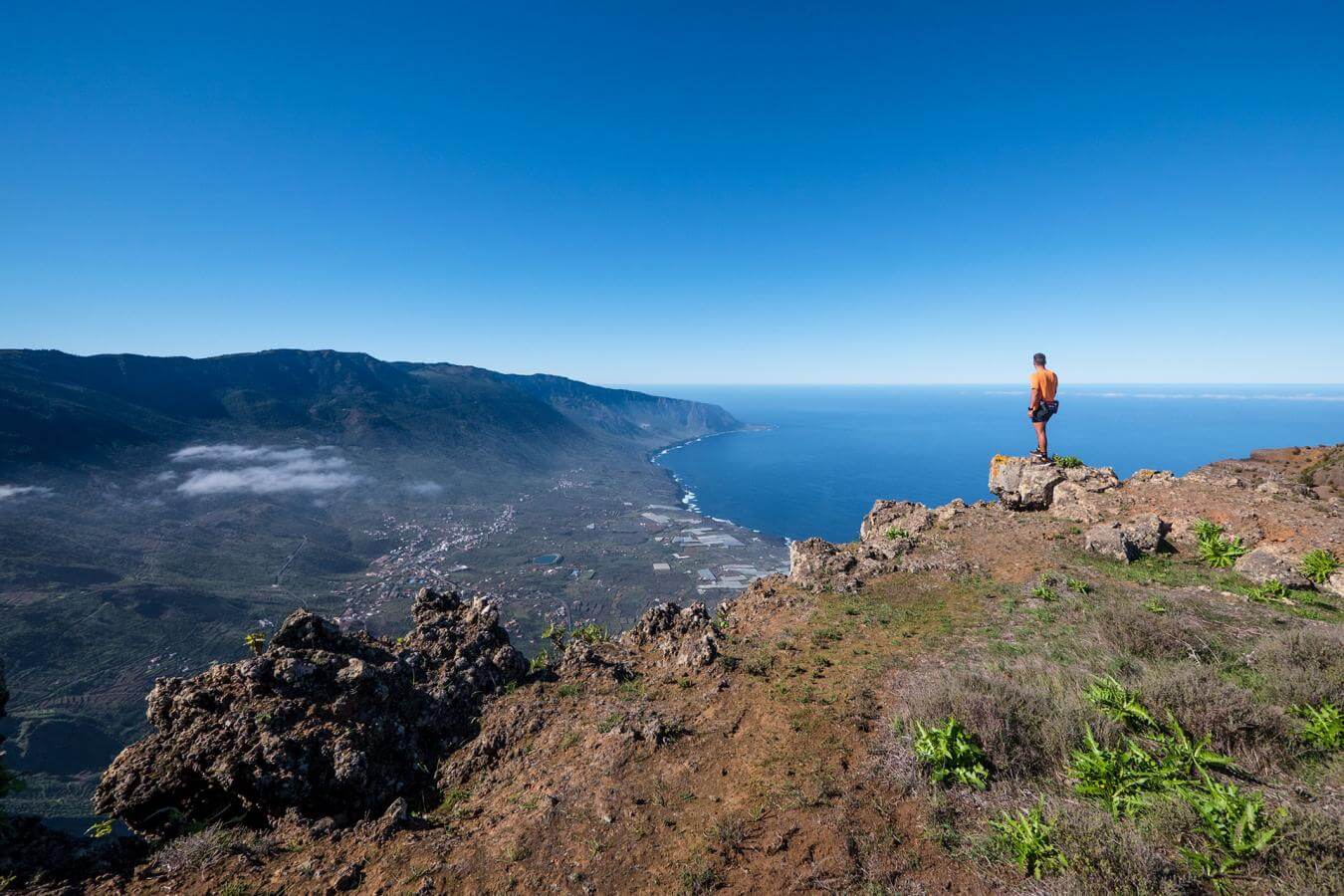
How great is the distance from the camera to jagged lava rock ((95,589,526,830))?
25.1 feet

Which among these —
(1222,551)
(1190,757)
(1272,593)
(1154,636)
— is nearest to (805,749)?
(1190,757)

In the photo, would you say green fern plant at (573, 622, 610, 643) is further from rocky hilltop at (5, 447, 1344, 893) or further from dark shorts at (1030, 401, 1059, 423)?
dark shorts at (1030, 401, 1059, 423)

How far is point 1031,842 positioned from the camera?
4.73m

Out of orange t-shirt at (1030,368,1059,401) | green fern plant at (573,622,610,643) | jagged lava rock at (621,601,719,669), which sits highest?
orange t-shirt at (1030,368,1059,401)

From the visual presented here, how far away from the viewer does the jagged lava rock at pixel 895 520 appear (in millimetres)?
19297

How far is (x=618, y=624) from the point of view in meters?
72.7

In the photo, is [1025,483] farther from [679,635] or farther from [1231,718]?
[679,635]

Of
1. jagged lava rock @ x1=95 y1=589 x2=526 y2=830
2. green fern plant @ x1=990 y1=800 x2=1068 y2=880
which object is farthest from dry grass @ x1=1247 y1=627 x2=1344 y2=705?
jagged lava rock @ x1=95 y1=589 x2=526 y2=830

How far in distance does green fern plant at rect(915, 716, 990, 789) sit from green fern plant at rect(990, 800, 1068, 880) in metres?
0.88

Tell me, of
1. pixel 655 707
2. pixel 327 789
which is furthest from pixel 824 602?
pixel 327 789

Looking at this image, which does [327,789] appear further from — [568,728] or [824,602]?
[824,602]

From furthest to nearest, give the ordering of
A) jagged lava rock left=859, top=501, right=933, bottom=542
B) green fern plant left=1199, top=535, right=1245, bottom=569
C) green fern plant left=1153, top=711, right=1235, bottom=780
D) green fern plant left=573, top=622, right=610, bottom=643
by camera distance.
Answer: jagged lava rock left=859, top=501, right=933, bottom=542
green fern plant left=573, top=622, right=610, bottom=643
green fern plant left=1199, top=535, right=1245, bottom=569
green fern plant left=1153, top=711, right=1235, bottom=780

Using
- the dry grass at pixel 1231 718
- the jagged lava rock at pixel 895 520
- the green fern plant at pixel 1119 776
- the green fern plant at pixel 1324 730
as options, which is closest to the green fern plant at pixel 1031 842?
the green fern plant at pixel 1119 776

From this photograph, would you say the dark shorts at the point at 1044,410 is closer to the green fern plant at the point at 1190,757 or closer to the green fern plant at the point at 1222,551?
the green fern plant at the point at 1222,551
